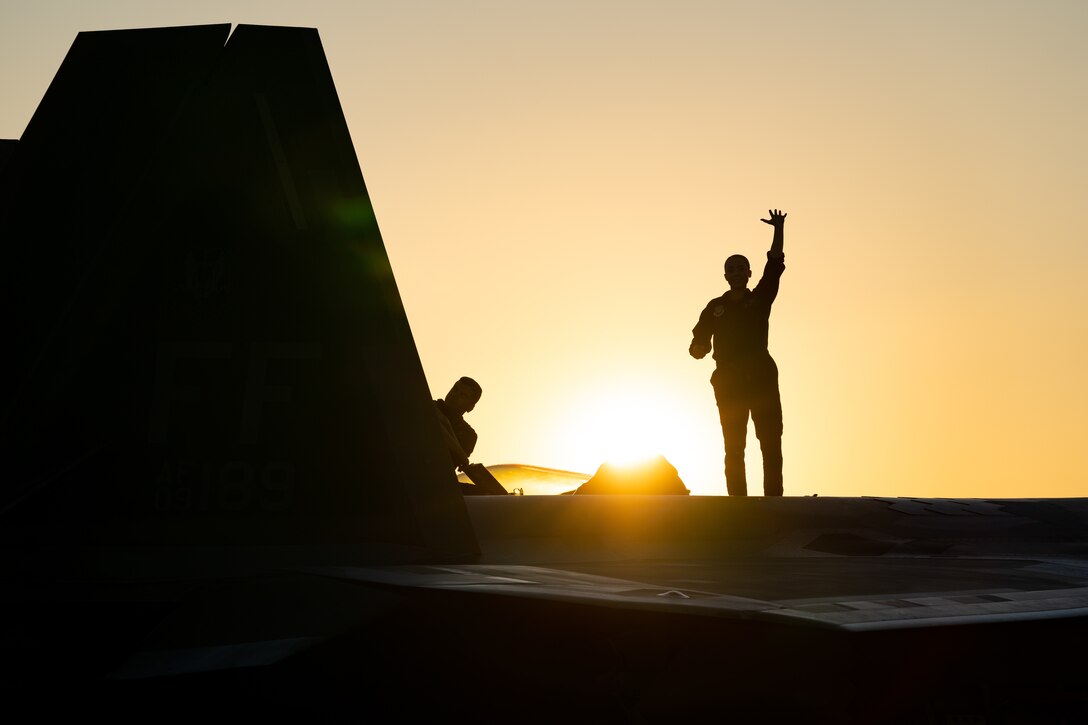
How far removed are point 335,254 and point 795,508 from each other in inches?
147

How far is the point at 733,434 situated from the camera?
8.00 meters

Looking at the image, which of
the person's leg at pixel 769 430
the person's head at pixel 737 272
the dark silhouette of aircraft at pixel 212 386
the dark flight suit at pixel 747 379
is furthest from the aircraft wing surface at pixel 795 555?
the person's head at pixel 737 272

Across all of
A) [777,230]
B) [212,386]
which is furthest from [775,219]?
[212,386]

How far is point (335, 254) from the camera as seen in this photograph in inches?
182

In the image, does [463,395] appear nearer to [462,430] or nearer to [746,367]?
[462,430]

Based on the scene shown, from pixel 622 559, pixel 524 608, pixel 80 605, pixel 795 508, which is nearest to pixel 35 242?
pixel 80 605

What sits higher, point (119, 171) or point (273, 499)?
point (119, 171)

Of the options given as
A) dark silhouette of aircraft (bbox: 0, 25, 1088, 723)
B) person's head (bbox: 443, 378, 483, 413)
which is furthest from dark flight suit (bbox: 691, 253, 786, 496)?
dark silhouette of aircraft (bbox: 0, 25, 1088, 723)

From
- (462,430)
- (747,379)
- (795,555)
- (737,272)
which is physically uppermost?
(737,272)

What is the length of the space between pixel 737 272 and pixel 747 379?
2.73 ft

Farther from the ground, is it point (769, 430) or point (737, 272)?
point (737, 272)

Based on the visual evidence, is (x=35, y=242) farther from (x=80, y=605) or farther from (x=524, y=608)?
(x=524, y=608)

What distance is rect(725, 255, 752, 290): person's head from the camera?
8.04 m

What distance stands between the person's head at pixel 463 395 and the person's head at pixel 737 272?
2.24 meters
